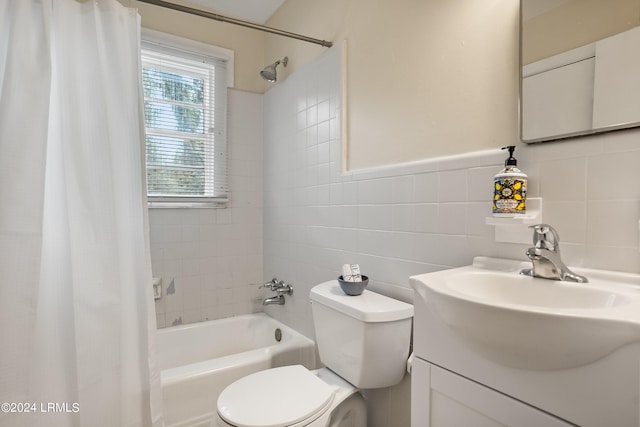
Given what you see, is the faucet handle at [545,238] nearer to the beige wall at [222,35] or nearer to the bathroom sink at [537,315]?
the bathroom sink at [537,315]

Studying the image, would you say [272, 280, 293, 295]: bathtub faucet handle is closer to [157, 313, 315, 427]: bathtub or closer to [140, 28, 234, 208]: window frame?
[157, 313, 315, 427]: bathtub

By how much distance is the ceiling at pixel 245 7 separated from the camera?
218cm

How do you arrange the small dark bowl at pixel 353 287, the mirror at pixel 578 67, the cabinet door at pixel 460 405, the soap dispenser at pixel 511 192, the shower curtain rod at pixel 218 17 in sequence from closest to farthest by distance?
the cabinet door at pixel 460 405 → the mirror at pixel 578 67 → the soap dispenser at pixel 511 192 → the small dark bowl at pixel 353 287 → the shower curtain rod at pixel 218 17

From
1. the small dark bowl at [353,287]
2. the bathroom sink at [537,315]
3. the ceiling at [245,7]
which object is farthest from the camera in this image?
the ceiling at [245,7]

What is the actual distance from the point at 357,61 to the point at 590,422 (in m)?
1.52

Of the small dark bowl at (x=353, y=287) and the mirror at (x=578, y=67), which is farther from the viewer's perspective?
the small dark bowl at (x=353, y=287)

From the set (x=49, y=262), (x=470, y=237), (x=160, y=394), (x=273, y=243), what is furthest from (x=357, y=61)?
(x=160, y=394)

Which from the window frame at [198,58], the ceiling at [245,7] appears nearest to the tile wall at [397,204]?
the window frame at [198,58]

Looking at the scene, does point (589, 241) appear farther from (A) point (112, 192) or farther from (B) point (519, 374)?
(A) point (112, 192)

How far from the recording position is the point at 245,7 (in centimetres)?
225

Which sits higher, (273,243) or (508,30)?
(508,30)

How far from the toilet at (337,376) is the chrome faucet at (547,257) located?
47 centimetres

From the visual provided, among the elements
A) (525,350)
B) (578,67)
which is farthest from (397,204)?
(525,350)

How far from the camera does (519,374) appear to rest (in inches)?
25.4
